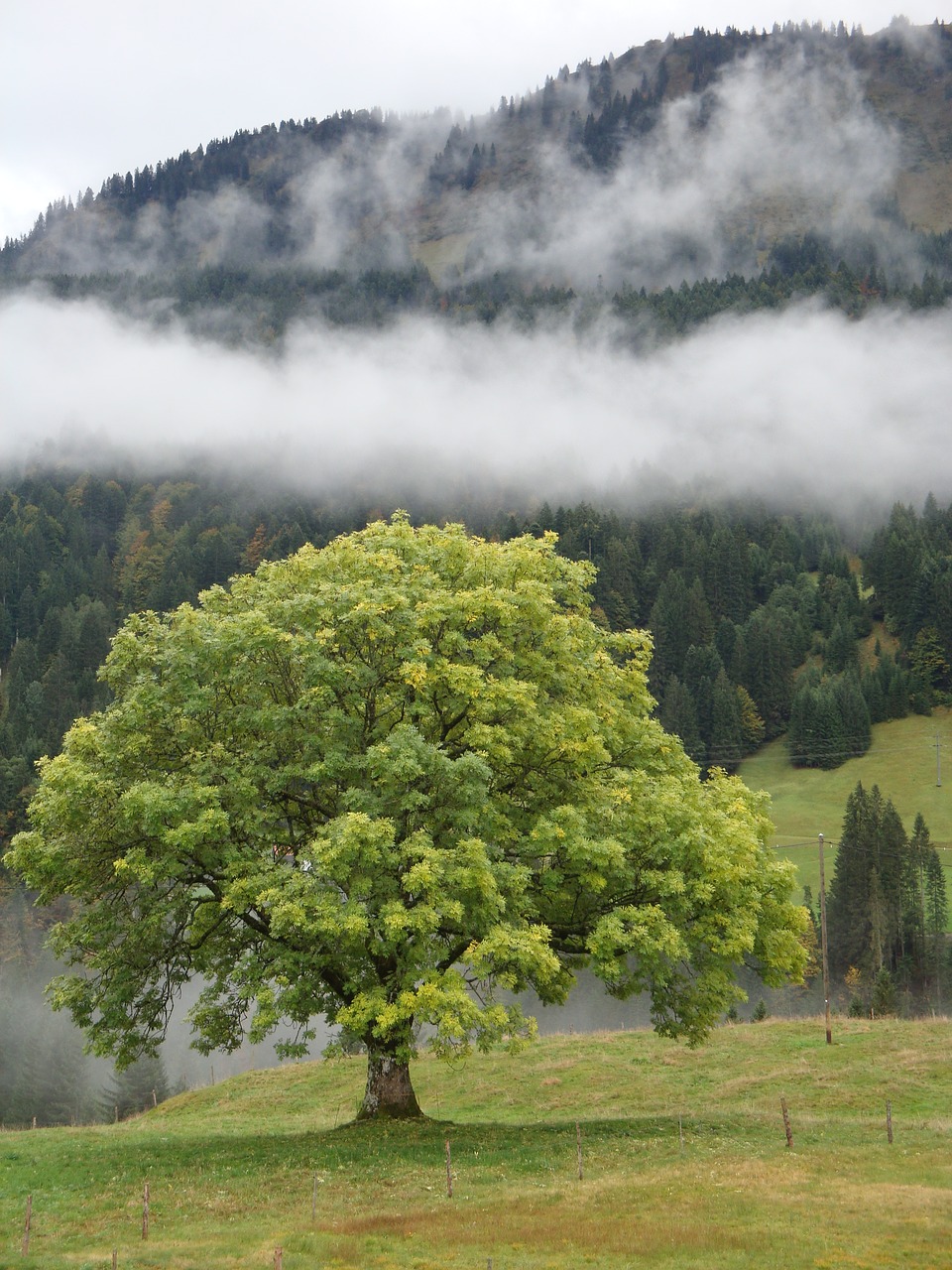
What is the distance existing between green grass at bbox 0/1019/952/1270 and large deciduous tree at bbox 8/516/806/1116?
3.08 m

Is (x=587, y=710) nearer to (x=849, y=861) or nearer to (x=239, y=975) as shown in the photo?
(x=239, y=975)

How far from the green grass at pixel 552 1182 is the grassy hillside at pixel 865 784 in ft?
295

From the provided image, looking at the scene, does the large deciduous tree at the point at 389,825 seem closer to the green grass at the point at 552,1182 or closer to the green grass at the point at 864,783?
the green grass at the point at 552,1182

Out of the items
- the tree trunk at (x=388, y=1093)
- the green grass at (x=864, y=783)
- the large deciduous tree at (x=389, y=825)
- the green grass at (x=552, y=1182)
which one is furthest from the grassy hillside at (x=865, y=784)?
the large deciduous tree at (x=389, y=825)

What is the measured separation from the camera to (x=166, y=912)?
1276 inches

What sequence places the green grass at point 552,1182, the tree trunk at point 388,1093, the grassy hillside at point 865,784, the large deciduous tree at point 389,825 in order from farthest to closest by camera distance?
the grassy hillside at point 865,784
the tree trunk at point 388,1093
the large deciduous tree at point 389,825
the green grass at point 552,1182

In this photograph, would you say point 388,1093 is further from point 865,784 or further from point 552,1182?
point 865,784

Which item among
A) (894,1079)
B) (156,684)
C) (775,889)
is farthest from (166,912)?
(894,1079)

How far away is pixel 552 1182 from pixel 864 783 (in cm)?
13914

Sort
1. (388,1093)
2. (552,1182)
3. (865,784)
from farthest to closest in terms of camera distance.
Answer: (865,784), (388,1093), (552,1182)

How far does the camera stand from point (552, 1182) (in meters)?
26.1

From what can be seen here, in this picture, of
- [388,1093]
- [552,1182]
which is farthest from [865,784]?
[552,1182]

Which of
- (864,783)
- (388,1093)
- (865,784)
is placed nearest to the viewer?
(388,1093)

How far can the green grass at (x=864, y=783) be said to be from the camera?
136 meters
